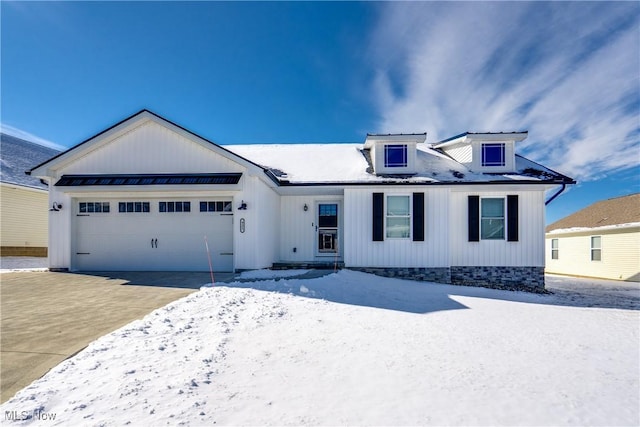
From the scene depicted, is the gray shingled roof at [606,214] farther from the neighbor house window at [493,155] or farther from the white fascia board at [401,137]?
the white fascia board at [401,137]

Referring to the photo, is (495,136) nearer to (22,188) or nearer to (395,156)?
(395,156)

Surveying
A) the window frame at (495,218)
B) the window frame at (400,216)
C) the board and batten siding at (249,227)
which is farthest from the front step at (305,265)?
the window frame at (495,218)

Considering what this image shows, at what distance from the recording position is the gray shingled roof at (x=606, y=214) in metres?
15.3

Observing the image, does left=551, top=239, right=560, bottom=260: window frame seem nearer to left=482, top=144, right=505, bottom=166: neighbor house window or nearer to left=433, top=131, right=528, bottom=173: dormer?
left=433, top=131, right=528, bottom=173: dormer

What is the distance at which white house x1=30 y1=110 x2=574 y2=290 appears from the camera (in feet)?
31.4

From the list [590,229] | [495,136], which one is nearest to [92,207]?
[495,136]

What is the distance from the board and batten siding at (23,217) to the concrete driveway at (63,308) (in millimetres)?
7212

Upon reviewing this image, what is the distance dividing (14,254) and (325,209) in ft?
49.2

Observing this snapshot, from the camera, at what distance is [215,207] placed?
9891 mm

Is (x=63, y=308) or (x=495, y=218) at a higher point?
(x=495, y=218)

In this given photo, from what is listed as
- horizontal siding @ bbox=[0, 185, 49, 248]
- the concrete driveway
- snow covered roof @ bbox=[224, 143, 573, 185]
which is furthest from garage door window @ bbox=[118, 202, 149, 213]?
horizontal siding @ bbox=[0, 185, 49, 248]

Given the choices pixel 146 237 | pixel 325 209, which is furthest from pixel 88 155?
pixel 325 209

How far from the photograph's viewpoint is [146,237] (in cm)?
996

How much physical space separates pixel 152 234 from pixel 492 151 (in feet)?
40.4
